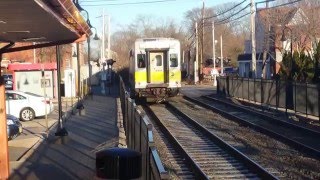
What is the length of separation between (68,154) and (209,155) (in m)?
3.54

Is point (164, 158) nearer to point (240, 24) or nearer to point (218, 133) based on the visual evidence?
point (218, 133)

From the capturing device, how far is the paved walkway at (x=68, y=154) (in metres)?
10.9

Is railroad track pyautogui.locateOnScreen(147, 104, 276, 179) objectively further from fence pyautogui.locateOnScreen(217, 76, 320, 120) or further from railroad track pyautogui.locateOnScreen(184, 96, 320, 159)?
fence pyautogui.locateOnScreen(217, 76, 320, 120)

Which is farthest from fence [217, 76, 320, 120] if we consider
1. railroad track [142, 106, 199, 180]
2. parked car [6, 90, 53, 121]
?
parked car [6, 90, 53, 121]

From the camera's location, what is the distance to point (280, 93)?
86.4 feet

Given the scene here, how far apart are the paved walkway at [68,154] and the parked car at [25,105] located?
4.11 m

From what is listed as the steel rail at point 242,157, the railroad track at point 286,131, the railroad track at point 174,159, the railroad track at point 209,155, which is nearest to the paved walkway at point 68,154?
the railroad track at point 174,159

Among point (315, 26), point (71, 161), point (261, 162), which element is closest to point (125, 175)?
point (71, 161)

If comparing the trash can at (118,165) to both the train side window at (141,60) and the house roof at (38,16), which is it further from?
the train side window at (141,60)

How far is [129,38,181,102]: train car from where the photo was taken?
95.9ft

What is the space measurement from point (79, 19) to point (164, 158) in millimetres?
7306

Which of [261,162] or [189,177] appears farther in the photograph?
[261,162]

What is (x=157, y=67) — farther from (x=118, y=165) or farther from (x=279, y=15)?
(x=279, y=15)

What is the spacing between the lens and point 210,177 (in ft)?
37.7
